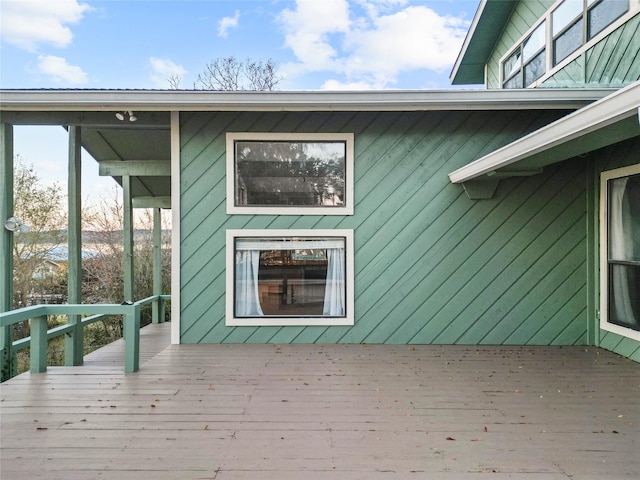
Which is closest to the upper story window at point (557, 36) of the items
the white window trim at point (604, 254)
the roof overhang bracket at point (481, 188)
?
the white window trim at point (604, 254)

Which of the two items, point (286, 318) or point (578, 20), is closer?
point (286, 318)

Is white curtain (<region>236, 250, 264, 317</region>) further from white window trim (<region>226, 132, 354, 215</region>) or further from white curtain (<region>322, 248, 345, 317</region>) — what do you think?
white curtain (<region>322, 248, 345, 317</region>)

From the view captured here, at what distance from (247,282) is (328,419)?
84.6 inches

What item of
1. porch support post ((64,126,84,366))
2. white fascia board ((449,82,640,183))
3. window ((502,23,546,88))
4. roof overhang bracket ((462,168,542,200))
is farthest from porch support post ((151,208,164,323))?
window ((502,23,546,88))

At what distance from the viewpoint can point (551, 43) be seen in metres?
5.16

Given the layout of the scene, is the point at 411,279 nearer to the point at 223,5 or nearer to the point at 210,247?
the point at 210,247

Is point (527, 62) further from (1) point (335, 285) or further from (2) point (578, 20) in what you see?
(1) point (335, 285)

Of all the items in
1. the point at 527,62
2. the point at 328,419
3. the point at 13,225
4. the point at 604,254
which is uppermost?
the point at 527,62

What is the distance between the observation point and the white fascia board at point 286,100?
375 centimetres

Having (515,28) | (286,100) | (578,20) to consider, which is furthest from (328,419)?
(515,28)

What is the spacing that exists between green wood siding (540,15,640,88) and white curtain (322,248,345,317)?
328 centimetres

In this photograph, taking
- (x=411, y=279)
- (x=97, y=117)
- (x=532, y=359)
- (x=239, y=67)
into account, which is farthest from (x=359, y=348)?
(x=239, y=67)

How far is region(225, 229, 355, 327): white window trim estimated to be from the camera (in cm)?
425

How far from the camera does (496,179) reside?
4.14 metres
